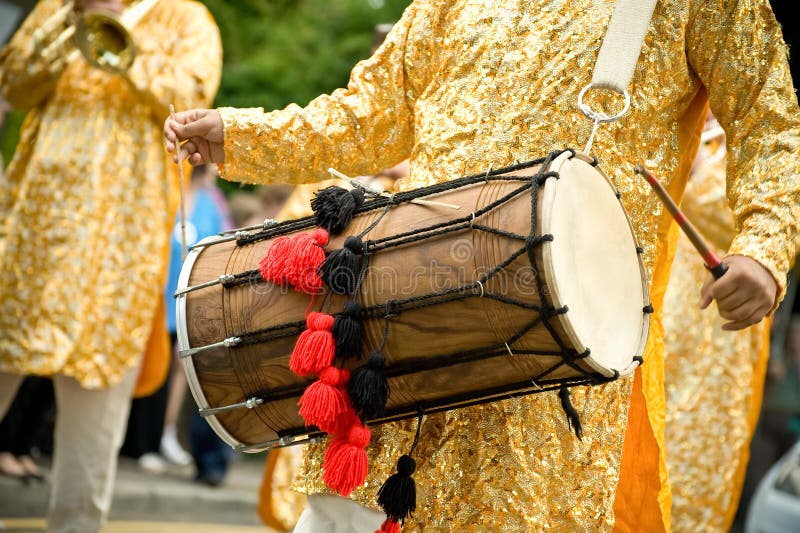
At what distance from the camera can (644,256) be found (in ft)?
8.11

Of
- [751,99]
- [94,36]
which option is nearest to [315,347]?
[751,99]

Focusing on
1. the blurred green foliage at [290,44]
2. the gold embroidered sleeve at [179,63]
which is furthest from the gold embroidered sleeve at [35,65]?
the blurred green foliage at [290,44]

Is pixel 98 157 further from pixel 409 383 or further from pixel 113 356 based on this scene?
pixel 409 383

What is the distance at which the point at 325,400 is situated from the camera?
212cm

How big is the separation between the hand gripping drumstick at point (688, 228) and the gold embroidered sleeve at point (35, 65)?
285 centimetres

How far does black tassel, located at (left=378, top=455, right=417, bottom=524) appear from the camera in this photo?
2.22m

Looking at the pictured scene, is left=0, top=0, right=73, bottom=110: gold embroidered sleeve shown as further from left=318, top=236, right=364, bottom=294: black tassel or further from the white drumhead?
the white drumhead

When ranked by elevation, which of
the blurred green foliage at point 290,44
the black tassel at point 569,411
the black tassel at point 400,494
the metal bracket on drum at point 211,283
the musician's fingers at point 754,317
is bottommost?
the black tassel at point 400,494

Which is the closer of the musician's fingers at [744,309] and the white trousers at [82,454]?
the musician's fingers at [744,309]

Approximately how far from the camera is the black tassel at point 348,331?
2113 millimetres

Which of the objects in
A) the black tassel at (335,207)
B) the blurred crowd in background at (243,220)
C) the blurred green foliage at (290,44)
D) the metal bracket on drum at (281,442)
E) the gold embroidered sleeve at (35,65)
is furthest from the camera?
the blurred green foliage at (290,44)

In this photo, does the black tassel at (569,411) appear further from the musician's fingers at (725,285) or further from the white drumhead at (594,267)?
the musician's fingers at (725,285)

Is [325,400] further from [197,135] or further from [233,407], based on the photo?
[197,135]

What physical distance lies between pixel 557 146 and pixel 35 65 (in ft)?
8.87
